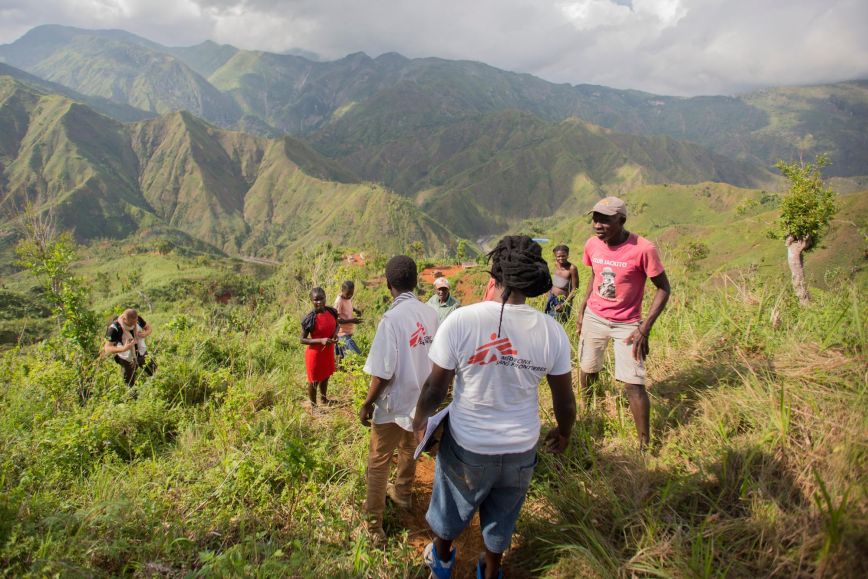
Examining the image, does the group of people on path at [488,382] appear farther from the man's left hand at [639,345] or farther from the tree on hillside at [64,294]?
the tree on hillside at [64,294]

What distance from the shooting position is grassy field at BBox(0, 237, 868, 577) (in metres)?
2.01

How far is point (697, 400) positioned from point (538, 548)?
1693mm

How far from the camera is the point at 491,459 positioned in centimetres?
208

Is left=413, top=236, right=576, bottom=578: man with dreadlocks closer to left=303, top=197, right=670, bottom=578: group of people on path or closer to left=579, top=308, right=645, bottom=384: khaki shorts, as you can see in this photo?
left=303, top=197, right=670, bottom=578: group of people on path

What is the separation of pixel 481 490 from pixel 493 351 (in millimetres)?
702

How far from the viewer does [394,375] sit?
2.81m

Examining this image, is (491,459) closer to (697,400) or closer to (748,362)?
(697,400)

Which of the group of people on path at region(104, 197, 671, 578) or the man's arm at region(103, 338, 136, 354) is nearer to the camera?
the group of people on path at region(104, 197, 671, 578)

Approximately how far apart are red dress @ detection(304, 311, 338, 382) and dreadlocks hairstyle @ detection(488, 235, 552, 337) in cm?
308

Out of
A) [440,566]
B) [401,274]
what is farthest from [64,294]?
[440,566]

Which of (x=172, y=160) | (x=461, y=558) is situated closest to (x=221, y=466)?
(x=461, y=558)

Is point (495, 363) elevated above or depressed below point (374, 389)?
above

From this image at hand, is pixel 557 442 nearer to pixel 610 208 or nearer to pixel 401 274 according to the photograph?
pixel 401 274

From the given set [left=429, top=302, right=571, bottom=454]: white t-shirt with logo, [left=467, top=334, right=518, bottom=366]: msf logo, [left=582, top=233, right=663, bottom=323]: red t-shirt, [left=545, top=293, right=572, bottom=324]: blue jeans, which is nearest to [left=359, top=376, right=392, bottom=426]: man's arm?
[left=429, top=302, right=571, bottom=454]: white t-shirt with logo
